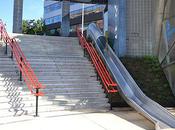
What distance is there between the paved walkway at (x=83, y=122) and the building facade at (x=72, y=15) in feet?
157

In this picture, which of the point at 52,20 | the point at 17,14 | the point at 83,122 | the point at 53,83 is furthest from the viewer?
the point at 52,20

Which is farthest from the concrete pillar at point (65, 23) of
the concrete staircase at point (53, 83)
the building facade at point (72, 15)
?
the building facade at point (72, 15)

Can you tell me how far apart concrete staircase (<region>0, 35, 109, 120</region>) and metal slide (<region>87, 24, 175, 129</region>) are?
87cm

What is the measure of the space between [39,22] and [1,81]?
57759 millimetres

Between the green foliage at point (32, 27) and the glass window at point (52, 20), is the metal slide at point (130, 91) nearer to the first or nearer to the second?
the green foliage at point (32, 27)

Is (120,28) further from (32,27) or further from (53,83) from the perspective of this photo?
(32,27)

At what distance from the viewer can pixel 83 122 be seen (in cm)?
1055

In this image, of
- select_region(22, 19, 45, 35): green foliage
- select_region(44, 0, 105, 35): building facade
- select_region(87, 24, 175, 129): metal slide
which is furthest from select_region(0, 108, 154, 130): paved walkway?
select_region(22, 19, 45, 35): green foliage

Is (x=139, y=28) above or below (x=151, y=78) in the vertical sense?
above

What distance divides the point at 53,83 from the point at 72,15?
62653mm

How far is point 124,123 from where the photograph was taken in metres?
10.7

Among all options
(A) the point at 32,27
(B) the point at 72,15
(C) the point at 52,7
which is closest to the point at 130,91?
(A) the point at 32,27

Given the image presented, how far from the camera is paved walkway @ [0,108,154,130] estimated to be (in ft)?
32.2

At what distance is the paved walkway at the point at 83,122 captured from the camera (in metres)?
9.83
